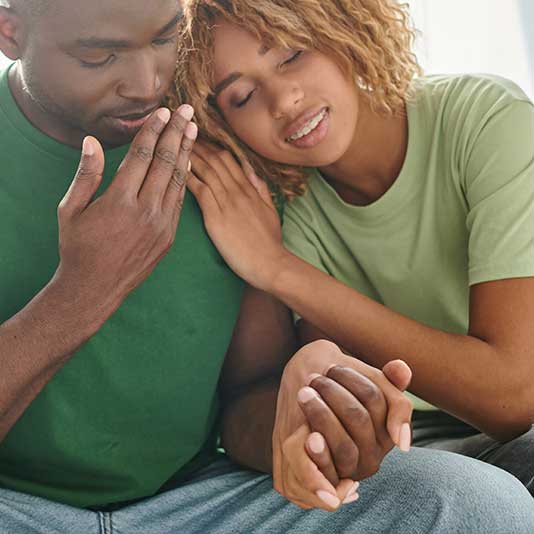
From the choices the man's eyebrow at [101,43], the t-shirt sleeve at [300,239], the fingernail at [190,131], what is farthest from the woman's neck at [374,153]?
the man's eyebrow at [101,43]

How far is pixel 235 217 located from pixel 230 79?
21 centimetres

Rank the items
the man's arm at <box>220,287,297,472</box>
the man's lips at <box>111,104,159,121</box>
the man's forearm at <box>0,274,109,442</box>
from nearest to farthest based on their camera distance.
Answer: the man's forearm at <box>0,274,109,442</box> < the man's lips at <box>111,104,159,121</box> < the man's arm at <box>220,287,297,472</box>

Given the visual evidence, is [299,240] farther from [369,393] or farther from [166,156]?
[369,393]

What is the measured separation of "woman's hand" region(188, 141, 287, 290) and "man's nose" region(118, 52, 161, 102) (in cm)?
23

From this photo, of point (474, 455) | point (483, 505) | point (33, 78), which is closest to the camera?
point (483, 505)

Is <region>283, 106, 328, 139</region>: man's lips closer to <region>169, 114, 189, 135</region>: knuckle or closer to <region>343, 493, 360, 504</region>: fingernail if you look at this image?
<region>169, 114, 189, 135</region>: knuckle

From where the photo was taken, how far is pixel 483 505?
115cm

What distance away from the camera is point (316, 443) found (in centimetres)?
108

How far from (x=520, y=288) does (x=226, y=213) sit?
0.45 metres

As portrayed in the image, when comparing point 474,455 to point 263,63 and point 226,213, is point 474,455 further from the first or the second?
point 263,63

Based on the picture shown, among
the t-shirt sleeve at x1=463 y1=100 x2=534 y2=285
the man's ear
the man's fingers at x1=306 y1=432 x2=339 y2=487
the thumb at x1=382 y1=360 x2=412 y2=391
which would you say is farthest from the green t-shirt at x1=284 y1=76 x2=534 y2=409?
the man's ear

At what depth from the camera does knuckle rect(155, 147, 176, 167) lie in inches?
48.8

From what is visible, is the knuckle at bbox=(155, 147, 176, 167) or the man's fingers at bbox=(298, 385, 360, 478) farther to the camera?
the knuckle at bbox=(155, 147, 176, 167)

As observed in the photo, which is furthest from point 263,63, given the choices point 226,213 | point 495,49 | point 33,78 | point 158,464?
point 495,49
